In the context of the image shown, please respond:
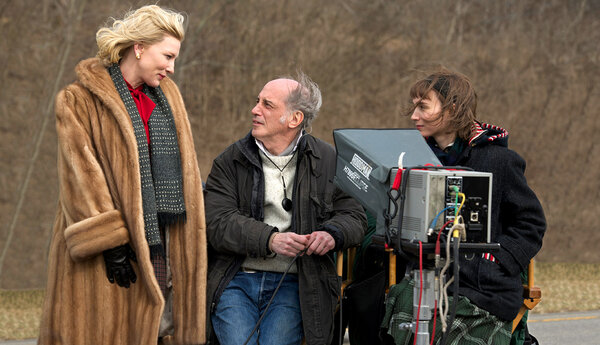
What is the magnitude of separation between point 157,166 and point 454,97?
136cm

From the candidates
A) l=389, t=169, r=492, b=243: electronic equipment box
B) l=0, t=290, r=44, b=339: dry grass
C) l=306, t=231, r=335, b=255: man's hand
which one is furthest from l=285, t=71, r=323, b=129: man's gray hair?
l=0, t=290, r=44, b=339: dry grass

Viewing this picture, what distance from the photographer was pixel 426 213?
2.58 metres

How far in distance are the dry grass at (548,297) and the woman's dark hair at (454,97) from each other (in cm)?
354

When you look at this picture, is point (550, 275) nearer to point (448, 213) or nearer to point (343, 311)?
point (343, 311)

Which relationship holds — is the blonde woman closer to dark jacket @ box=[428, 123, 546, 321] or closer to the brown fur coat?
the brown fur coat

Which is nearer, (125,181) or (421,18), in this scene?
(125,181)

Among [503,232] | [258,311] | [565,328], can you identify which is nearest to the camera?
[503,232]

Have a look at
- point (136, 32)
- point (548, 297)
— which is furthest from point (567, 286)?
point (136, 32)

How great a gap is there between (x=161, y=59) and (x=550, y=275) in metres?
6.21

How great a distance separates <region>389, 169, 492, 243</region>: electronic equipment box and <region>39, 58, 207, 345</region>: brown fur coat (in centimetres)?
115

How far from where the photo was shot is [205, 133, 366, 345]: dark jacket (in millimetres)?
3389

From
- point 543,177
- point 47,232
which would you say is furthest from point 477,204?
point 543,177

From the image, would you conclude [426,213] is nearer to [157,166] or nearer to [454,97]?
[454,97]

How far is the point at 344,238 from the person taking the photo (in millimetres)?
3422
